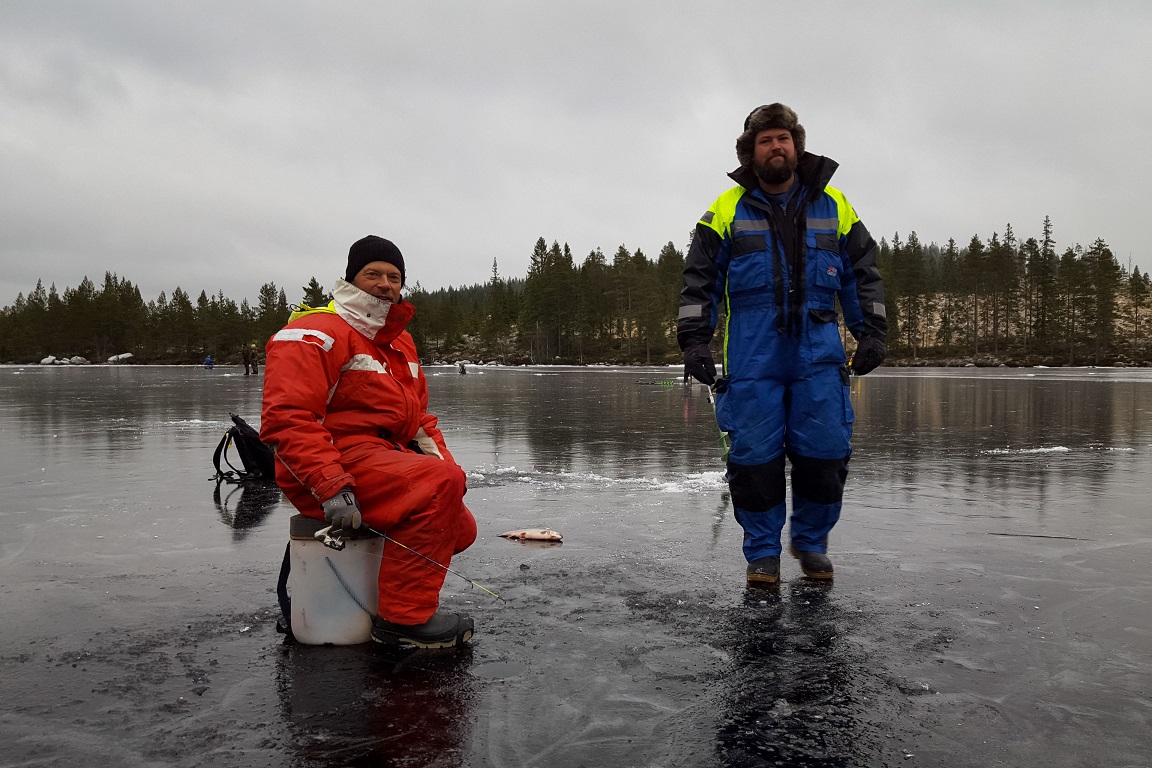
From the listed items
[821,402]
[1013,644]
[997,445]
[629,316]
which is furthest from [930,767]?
[629,316]

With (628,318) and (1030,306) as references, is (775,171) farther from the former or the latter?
(1030,306)

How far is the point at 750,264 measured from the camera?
418 cm

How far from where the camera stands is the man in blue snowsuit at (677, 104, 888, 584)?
4.11 metres

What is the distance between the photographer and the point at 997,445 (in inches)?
388

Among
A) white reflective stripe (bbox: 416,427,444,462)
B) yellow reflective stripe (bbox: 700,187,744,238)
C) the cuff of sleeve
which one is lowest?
the cuff of sleeve

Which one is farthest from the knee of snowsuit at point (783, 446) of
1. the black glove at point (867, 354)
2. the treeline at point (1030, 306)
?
the treeline at point (1030, 306)

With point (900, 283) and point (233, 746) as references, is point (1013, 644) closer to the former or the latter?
point (233, 746)

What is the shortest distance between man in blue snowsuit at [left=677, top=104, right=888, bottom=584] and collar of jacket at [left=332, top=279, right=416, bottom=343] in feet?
5.19

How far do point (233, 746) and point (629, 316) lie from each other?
92.3 metres

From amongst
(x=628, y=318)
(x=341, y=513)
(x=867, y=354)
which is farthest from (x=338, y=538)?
(x=628, y=318)

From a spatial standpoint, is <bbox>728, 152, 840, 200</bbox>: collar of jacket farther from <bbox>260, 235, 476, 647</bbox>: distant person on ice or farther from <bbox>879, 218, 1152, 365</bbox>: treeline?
<bbox>879, 218, 1152, 365</bbox>: treeline

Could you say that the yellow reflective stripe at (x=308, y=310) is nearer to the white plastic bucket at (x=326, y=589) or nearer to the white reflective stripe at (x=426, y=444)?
the white reflective stripe at (x=426, y=444)

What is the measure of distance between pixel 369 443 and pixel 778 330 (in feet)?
6.91

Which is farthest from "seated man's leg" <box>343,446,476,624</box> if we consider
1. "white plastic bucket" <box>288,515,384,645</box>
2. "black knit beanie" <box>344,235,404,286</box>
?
"black knit beanie" <box>344,235,404,286</box>
